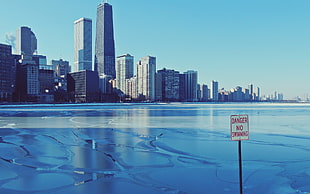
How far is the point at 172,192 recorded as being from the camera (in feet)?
21.3

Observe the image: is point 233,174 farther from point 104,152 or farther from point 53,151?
point 53,151

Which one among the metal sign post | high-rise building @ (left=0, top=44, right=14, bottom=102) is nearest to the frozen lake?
the metal sign post

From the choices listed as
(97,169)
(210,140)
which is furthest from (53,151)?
(210,140)

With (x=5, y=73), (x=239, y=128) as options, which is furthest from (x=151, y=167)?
(x=5, y=73)

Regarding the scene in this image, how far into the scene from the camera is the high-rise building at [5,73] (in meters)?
169

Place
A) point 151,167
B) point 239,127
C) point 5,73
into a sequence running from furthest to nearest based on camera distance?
point 5,73
point 151,167
point 239,127

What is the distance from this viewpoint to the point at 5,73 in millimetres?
175250

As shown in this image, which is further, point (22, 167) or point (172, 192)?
point (22, 167)

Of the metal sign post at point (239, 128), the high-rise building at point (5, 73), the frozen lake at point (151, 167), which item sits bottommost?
the frozen lake at point (151, 167)

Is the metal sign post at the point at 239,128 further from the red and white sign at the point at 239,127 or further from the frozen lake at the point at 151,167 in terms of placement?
the frozen lake at the point at 151,167

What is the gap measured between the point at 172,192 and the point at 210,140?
8058mm

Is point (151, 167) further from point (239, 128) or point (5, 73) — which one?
point (5, 73)

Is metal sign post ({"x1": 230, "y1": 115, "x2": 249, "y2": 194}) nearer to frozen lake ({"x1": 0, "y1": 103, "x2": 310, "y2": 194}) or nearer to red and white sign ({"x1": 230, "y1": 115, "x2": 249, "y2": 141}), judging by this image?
red and white sign ({"x1": 230, "y1": 115, "x2": 249, "y2": 141})

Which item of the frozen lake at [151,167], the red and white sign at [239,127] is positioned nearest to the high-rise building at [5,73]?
the frozen lake at [151,167]
